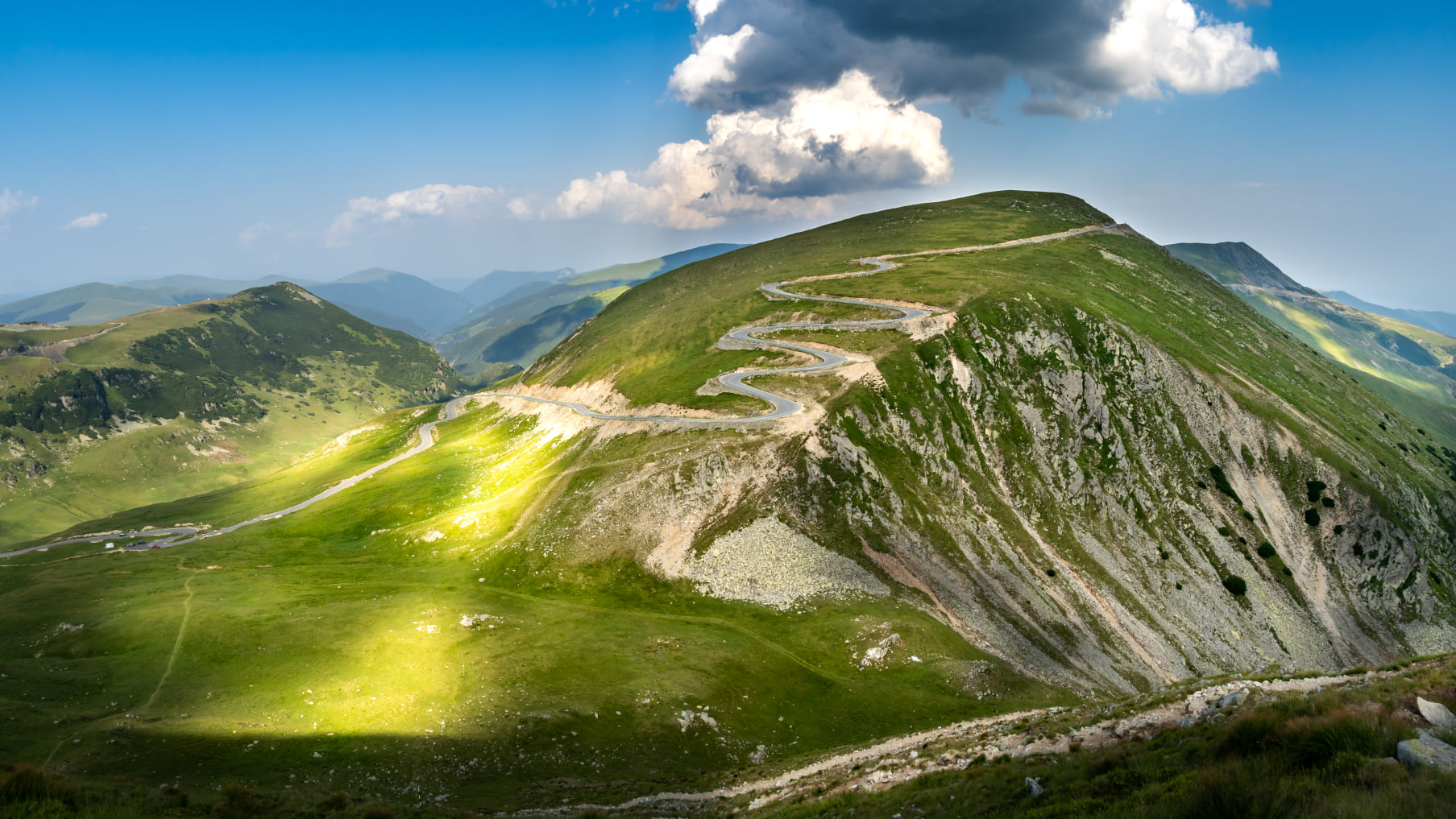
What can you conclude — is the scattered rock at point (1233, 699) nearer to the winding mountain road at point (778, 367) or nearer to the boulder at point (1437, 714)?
the boulder at point (1437, 714)

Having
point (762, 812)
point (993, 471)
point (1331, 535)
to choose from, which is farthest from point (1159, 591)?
point (762, 812)

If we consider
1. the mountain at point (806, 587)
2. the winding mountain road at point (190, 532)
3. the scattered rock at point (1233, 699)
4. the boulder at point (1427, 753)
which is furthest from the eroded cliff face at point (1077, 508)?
the winding mountain road at point (190, 532)

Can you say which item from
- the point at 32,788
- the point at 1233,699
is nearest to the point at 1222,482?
the point at 1233,699

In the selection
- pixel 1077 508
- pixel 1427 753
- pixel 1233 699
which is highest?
pixel 1427 753

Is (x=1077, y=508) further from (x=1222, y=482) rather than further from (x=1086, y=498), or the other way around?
(x=1222, y=482)

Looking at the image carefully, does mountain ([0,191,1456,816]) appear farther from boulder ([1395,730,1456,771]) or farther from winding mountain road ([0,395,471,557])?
winding mountain road ([0,395,471,557])

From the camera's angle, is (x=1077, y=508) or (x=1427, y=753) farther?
(x=1077, y=508)
